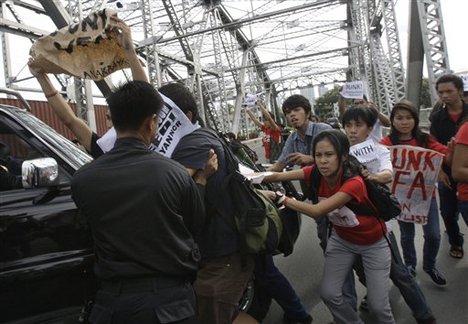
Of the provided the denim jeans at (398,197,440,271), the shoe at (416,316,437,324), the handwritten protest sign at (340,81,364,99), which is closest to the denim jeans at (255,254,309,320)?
the shoe at (416,316,437,324)

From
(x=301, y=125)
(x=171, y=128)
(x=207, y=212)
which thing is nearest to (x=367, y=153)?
(x=301, y=125)

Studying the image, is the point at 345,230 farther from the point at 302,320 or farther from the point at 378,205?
the point at 302,320

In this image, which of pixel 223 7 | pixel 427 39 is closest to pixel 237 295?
pixel 427 39

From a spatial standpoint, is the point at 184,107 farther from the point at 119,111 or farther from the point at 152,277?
the point at 152,277

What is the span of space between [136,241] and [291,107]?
8.70ft

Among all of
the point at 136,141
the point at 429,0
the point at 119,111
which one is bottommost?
the point at 136,141

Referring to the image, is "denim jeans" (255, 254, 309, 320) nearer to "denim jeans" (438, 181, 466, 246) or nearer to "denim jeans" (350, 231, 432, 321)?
"denim jeans" (350, 231, 432, 321)

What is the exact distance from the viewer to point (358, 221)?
8.36 feet

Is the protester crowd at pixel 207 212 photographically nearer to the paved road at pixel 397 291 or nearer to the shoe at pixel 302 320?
the shoe at pixel 302 320

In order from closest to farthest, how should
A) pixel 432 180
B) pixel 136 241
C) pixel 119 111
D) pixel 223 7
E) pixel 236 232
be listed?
pixel 136 241 → pixel 119 111 → pixel 236 232 → pixel 432 180 → pixel 223 7

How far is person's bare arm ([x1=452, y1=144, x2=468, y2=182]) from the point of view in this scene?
9.83 feet

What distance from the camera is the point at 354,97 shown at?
461cm

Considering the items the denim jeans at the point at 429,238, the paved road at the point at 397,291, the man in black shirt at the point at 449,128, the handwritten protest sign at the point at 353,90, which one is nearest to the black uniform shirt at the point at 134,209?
the paved road at the point at 397,291

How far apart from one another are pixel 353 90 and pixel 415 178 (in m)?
1.49
